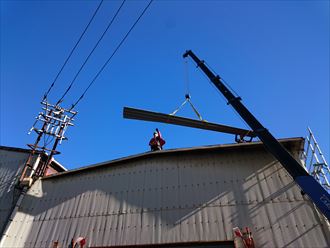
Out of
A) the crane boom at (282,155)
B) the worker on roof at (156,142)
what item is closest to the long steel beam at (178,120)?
the worker on roof at (156,142)

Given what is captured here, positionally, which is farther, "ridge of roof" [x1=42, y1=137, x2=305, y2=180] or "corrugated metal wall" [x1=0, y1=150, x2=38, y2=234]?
"corrugated metal wall" [x1=0, y1=150, x2=38, y2=234]

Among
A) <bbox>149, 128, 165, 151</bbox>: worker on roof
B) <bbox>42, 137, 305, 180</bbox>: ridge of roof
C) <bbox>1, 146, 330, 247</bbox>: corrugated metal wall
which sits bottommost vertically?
<bbox>1, 146, 330, 247</bbox>: corrugated metal wall

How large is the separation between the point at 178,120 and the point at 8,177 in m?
11.6

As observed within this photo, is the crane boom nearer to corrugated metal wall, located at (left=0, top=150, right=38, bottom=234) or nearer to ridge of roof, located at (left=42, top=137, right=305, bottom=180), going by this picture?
ridge of roof, located at (left=42, top=137, right=305, bottom=180)

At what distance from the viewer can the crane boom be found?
7.97m

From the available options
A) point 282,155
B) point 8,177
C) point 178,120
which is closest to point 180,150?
point 178,120

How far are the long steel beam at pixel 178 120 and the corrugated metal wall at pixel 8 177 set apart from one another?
27.1ft

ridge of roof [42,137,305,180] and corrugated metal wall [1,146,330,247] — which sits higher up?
ridge of roof [42,137,305,180]

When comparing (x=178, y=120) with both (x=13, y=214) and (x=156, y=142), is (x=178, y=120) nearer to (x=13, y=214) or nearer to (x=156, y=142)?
(x=156, y=142)

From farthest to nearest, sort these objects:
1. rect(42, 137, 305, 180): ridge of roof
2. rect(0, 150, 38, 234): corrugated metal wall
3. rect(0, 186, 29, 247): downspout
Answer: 1. rect(0, 150, 38, 234): corrugated metal wall
2. rect(0, 186, 29, 247): downspout
3. rect(42, 137, 305, 180): ridge of roof

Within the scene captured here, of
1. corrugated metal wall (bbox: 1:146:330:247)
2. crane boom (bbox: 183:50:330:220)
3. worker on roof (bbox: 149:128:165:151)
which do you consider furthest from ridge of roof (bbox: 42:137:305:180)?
crane boom (bbox: 183:50:330:220)

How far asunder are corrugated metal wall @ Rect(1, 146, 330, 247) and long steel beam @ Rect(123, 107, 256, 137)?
6.06 ft

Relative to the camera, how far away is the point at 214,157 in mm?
13594

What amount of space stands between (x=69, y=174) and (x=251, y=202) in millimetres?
10938
